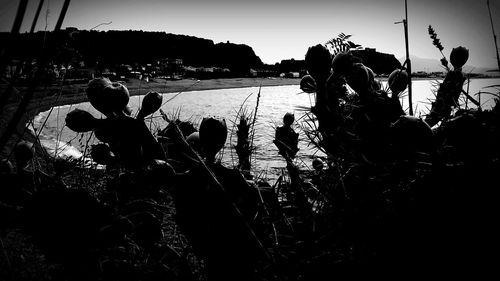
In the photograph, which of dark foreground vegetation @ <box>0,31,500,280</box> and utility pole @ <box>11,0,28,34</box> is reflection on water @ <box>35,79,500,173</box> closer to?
dark foreground vegetation @ <box>0,31,500,280</box>

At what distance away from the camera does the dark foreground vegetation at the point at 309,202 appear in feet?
1.38

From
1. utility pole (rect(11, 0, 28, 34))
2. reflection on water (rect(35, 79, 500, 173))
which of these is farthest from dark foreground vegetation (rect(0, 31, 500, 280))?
utility pole (rect(11, 0, 28, 34))

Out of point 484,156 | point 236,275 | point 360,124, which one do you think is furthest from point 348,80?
point 236,275

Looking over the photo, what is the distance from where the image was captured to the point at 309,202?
686 mm

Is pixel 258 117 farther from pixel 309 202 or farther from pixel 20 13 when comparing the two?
pixel 20 13

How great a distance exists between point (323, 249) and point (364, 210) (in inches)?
3.5

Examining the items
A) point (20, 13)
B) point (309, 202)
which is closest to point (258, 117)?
point (309, 202)

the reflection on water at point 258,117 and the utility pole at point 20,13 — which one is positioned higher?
the utility pole at point 20,13

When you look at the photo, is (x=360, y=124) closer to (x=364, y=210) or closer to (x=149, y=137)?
(x=364, y=210)

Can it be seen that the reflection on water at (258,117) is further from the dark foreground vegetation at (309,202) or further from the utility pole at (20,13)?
the utility pole at (20,13)

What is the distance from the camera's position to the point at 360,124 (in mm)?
663

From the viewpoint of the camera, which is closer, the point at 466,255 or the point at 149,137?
the point at 466,255

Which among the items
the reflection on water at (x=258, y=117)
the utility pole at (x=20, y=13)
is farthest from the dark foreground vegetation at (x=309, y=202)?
the utility pole at (x=20, y=13)

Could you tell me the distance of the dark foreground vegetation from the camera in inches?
16.6
